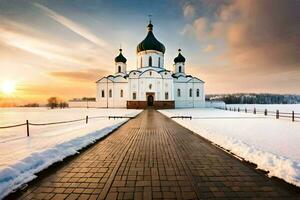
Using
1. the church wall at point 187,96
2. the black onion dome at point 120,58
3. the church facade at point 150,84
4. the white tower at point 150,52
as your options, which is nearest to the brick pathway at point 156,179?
the church facade at point 150,84

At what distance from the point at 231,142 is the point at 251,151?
1536 millimetres

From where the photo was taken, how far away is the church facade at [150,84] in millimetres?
44688

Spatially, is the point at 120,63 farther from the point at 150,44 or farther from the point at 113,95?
the point at 150,44

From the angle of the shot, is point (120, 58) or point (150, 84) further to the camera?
point (120, 58)

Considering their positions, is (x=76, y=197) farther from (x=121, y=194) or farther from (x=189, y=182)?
(x=189, y=182)

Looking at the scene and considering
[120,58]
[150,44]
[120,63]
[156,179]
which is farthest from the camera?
[120,63]

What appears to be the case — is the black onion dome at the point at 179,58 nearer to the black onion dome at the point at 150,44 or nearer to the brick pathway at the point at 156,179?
the black onion dome at the point at 150,44

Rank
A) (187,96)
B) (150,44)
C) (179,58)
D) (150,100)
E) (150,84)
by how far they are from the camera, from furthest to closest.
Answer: (179,58), (187,96), (150,44), (150,100), (150,84)

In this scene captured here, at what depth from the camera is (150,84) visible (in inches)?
1758

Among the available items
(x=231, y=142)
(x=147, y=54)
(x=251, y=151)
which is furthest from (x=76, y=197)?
(x=147, y=54)

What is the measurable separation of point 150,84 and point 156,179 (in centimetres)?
4041

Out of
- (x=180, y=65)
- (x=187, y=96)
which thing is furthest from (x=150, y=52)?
(x=187, y=96)

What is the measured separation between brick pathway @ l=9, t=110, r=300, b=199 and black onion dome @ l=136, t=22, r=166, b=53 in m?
41.6

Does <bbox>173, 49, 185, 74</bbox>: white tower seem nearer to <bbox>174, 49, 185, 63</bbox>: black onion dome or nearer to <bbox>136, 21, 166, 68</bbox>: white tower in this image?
<bbox>174, 49, 185, 63</bbox>: black onion dome
